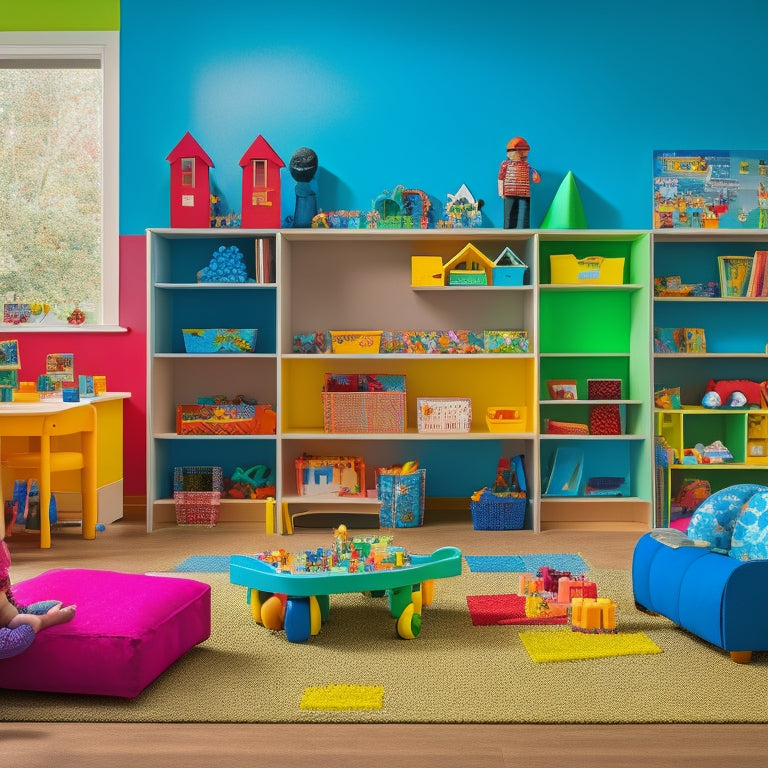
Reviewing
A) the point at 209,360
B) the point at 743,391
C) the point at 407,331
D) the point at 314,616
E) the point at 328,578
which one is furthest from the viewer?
the point at 209,360

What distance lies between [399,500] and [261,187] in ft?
6.65

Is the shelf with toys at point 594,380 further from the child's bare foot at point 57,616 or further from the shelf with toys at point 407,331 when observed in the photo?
the child's bare foot at point 57,616

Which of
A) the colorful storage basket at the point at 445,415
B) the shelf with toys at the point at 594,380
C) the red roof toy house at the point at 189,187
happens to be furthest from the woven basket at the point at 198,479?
the shelf with toys at the point at 594,380

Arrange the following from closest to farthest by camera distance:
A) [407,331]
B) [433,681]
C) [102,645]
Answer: [102,645] → [433,681] → [407,331]

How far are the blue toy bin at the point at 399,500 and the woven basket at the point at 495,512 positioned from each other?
34 centimetres

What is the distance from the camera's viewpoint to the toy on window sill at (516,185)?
222 inches

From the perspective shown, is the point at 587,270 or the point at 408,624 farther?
the point at 587,270

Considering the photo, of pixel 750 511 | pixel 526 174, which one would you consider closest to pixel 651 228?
pixel 526 174

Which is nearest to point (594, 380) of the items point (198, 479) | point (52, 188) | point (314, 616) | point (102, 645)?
point (198, 479)

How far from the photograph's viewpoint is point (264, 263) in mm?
5582

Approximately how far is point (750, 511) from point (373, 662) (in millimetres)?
1423

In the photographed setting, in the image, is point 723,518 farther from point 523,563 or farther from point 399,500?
point 399,500

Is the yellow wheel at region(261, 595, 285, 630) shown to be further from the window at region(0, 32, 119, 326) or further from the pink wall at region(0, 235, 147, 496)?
the window at region(0, 32, 119, 326)

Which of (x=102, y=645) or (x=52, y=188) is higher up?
(x=52, y=188)
